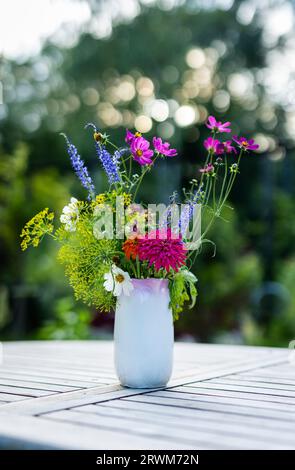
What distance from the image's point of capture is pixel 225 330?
6031 millimetres

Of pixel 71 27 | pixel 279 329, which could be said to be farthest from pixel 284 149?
pixel 71 27

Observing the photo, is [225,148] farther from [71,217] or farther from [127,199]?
[71,217]

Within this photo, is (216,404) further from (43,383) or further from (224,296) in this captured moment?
(224,296)

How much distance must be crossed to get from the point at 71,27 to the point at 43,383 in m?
7.52

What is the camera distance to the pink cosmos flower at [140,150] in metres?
1.82

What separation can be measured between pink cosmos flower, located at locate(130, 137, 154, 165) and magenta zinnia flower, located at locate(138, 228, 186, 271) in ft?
0.67

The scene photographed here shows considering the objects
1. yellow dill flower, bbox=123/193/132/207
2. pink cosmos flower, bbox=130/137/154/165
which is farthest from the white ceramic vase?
pink cosmos flower, bbox=130/137/154/165

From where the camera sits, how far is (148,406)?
159 cm

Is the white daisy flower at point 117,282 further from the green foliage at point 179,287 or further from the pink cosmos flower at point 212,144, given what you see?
the pink cosmos flower at point 212,144

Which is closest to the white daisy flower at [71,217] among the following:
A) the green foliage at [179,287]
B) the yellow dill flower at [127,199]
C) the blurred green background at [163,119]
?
the yellow dill flower at [127,199]

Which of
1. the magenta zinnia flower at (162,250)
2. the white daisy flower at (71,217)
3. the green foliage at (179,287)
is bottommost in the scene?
the green foliage at (179,287)

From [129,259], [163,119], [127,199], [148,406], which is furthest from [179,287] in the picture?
[163,119]

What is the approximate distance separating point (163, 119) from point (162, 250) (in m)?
6.24

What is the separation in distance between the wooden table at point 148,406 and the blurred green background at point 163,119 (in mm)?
2049
